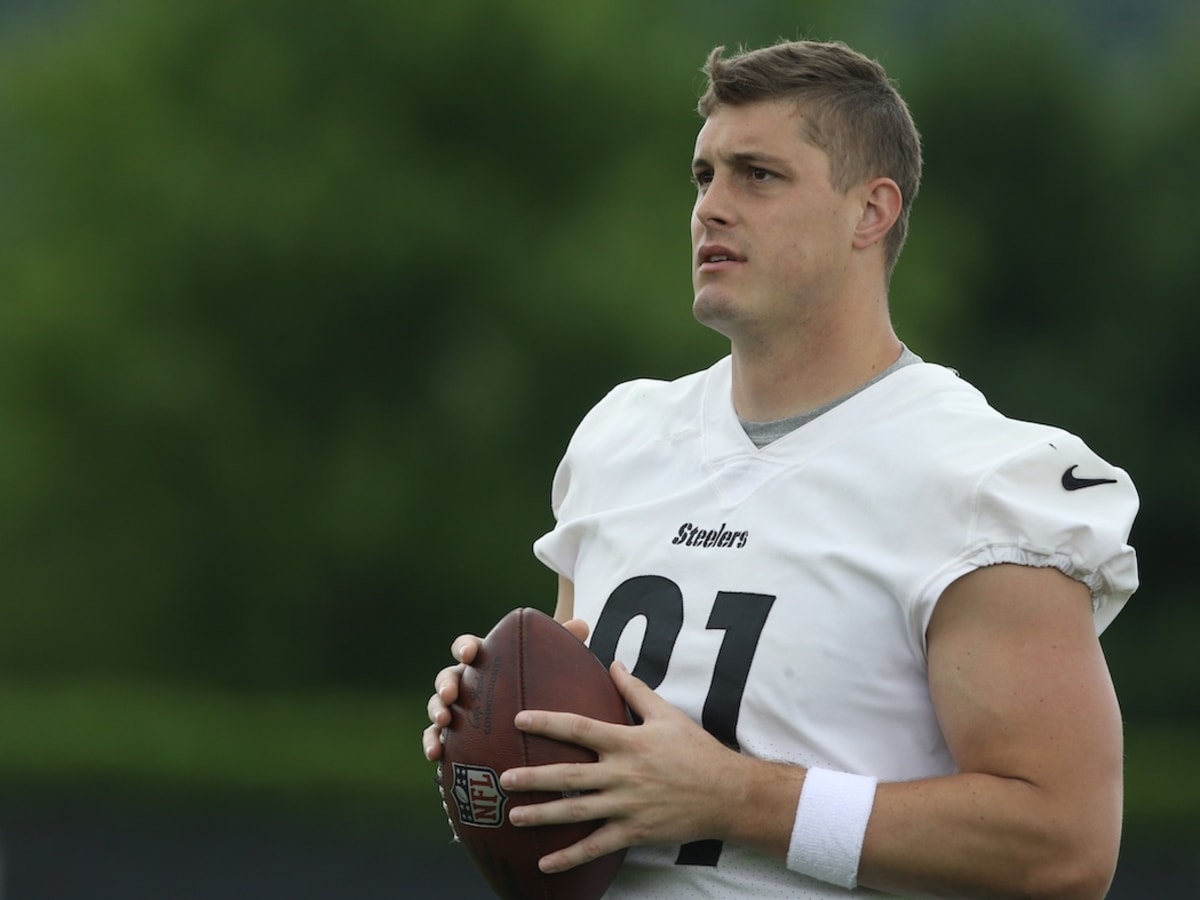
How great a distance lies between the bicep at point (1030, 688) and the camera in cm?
227

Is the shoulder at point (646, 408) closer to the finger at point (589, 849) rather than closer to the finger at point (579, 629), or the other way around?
the finger at point (579, 629)

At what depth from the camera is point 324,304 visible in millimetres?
16266

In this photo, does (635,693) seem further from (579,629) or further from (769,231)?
A: (769,231)

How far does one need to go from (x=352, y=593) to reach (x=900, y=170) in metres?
14.6

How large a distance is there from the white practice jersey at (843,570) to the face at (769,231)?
0.58ft

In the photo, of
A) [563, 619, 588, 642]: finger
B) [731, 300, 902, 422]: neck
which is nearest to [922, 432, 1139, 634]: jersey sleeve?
[731, 300, 902, 422]: neck

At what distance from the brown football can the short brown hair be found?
818mm

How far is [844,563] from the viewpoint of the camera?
245 centimetres

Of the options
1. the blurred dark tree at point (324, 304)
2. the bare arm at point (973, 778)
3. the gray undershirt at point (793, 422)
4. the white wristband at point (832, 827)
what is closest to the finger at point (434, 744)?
the bare arm at point (973, 778)

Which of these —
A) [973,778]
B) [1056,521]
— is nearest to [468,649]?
[973,778]

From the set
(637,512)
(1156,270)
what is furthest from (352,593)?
(637,512)

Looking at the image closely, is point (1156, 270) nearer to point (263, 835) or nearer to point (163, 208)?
point (163, 208)

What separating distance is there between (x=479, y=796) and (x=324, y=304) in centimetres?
1412

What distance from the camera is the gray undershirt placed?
2.67m
